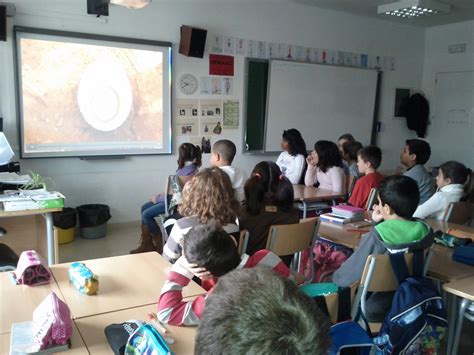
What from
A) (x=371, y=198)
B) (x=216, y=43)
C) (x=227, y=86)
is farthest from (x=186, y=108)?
(x=371, y=198)

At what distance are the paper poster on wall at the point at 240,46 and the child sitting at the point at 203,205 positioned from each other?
11.7ft

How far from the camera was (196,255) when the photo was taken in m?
1.45

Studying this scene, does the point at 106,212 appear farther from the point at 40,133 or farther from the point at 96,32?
the point at 96,32

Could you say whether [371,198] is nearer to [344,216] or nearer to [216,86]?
[344,216]

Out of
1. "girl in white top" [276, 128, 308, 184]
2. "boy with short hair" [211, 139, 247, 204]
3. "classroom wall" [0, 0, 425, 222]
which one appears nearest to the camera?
"boy with short hair" [211, 139, 247, 204]

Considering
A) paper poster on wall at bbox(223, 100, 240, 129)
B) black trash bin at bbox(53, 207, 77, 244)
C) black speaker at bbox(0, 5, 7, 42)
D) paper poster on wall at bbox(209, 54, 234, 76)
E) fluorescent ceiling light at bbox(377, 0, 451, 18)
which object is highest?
fluorescent ceiling light at bbox(377, 0, 451, 18)

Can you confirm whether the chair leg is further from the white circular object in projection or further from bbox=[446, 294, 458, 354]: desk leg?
the white circular object in projection

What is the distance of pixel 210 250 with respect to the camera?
1.45 m

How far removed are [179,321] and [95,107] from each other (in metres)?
3.76

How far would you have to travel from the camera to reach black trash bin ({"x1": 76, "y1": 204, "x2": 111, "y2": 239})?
4.55 meters

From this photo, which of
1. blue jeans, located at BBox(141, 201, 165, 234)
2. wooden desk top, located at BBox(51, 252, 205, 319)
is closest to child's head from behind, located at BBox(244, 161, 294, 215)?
wooden desk top, located at BBox(51, 252, 205, 319)

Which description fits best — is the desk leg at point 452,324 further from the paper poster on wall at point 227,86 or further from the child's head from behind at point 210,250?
the paper poster on wall at point 227,86

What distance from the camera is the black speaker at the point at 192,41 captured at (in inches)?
194

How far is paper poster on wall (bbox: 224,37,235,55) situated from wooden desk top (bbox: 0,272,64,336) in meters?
4.20
